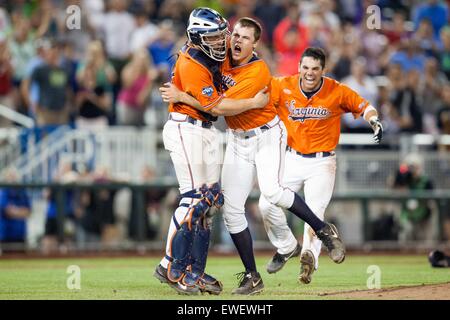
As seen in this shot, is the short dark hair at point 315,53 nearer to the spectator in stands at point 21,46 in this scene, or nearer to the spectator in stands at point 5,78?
the spectator in stands at point 5,78

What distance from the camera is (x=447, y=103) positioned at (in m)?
18.0

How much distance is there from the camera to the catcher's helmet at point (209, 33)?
8.99 metres

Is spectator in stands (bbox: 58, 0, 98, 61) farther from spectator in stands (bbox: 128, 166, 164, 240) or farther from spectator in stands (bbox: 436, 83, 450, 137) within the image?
spectator in stands (bbox: 436, 83, 450, 137)

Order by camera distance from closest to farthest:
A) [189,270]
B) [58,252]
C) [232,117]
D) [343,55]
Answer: [189,270], [232,117], [58,252], [343,55]

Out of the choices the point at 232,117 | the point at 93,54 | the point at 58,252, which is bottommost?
the point at 58,252

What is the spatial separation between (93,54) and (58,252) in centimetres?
342

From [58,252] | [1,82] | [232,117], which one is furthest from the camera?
[1,82]

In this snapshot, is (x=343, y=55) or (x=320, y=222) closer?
(x=320, y=222)

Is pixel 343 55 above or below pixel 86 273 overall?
above

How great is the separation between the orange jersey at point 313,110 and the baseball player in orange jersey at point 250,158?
2.60 ft

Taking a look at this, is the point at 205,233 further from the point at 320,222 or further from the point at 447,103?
the point at 447,103

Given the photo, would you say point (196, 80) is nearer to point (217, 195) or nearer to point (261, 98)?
point (261, 98)

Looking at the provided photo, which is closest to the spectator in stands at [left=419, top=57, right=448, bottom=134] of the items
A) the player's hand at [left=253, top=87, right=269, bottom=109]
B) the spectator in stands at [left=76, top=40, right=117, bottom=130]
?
the spectator in stands at [left=76, top=40, right=117, bottom=130]

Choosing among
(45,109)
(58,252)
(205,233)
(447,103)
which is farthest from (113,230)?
(205,233)
